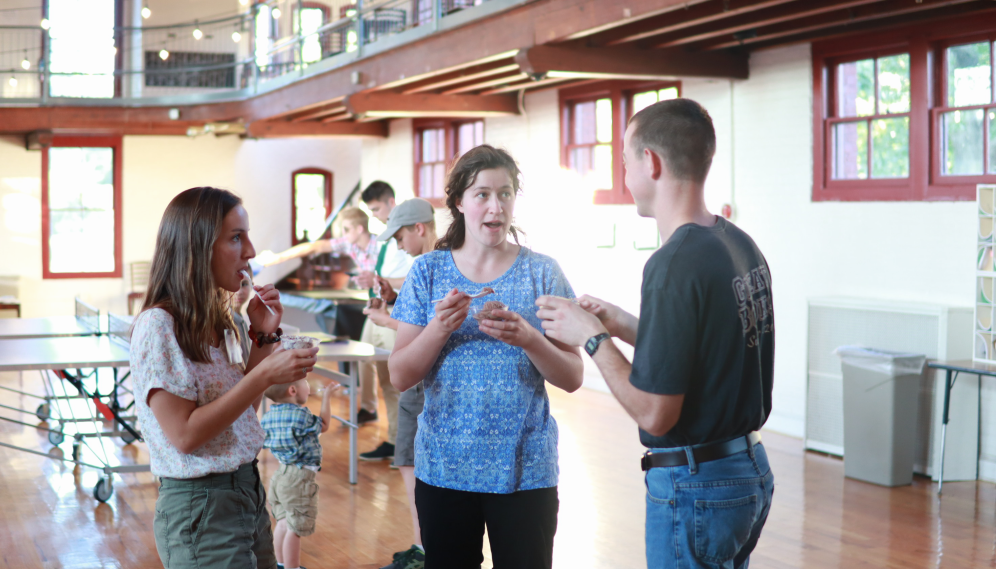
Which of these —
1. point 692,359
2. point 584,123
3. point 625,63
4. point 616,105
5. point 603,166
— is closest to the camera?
point 692,359

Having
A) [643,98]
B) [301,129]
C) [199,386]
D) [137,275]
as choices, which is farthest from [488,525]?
[137,275]

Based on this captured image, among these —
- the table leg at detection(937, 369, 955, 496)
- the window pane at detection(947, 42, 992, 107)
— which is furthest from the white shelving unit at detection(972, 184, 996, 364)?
the window pane at detection(947, 42, 992, 107)

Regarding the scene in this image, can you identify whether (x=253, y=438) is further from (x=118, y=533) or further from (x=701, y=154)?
(x=118, y=533)

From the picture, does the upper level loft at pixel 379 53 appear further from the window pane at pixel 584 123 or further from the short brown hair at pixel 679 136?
the short brown hair at pixel 679 136

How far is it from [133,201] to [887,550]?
13752 millimetres

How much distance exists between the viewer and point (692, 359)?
1.87 m

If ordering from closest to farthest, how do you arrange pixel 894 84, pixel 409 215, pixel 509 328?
pixel 509 328 → pixel 409 215 → pixel 894 84

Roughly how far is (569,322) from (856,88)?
18.5 ft

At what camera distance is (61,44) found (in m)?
15.9

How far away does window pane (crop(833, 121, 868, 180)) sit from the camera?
6.84 m

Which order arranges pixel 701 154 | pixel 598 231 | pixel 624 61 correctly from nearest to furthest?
1. pixel 701 154
2. pixel 624 61
3. pixel 598 231

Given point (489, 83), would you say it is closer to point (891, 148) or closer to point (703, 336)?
point (891, 148)

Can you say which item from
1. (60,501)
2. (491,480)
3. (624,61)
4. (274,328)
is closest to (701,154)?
(491,480)

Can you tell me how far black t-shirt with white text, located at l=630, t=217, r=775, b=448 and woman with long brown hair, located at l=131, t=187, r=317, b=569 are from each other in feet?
2.74
